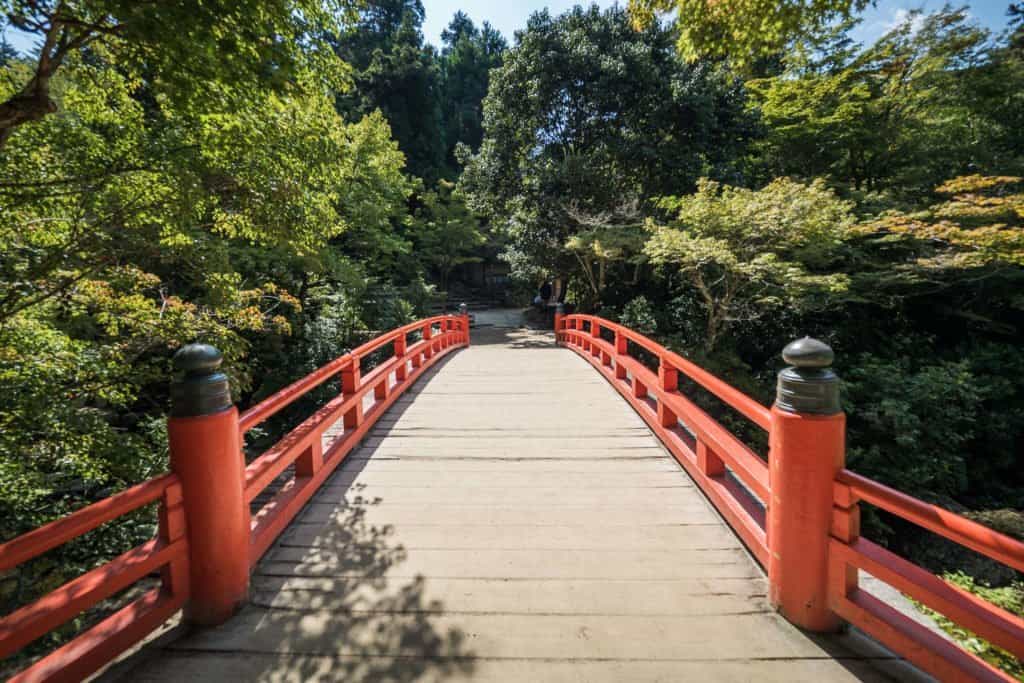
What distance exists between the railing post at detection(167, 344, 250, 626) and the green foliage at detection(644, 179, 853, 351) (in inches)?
359

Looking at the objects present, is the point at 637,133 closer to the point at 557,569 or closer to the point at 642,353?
the point at 642,353

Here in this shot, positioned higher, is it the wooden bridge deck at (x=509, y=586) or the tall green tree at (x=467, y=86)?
the tall green tree at (x=467, y=86)

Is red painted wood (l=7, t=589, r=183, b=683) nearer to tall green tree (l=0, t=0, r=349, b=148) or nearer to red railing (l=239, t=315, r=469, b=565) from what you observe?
red railing (l=239, t=315, r=469, b=565)

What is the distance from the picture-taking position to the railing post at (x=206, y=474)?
183cm

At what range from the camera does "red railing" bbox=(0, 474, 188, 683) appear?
1.33 meters

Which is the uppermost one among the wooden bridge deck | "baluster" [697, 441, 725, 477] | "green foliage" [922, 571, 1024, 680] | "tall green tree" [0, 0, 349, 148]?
"tall green tree" [0, 0, 349, 148]

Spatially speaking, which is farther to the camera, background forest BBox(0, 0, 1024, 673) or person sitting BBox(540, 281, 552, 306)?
person sitting BBox(540, 281, 552, 306)

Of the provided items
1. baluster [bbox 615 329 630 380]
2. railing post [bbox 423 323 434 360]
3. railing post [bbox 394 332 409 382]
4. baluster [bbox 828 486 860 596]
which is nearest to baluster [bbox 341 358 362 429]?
railing post [bbox 394 332 409 382]

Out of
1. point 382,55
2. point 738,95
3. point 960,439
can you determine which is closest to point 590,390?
point 960,439

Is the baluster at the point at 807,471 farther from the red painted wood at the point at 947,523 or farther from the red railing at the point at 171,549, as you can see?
the red railing at the point at 171,549

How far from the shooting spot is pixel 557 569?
2258mm

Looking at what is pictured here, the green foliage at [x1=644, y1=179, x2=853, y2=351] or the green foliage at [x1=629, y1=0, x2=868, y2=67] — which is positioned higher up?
the green foliage at [x1=629, y1=0, x2=868, y2=67]

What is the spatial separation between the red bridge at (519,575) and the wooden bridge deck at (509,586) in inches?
0.4

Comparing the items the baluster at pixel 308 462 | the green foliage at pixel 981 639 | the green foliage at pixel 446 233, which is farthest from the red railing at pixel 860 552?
the green foliage at pixel 446 233
